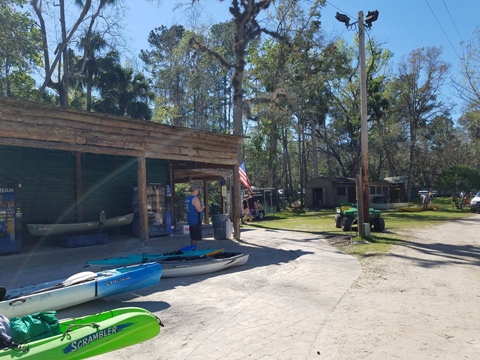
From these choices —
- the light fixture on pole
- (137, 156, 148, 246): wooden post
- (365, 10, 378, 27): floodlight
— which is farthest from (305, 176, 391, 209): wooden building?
(137, 156, 148, 246): wooden post

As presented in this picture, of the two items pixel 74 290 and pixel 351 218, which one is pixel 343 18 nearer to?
pixel 351 218

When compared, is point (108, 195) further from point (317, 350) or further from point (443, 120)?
point (443, 120)

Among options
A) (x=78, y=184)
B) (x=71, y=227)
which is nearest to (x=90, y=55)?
(x=78, y=184)

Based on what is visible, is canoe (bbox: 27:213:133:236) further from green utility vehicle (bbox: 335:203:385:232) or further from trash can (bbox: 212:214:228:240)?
green utility vehicle (bbox: 335:203:385:232)

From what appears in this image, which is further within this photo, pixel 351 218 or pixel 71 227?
pixel 351 218

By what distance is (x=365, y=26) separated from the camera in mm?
15727

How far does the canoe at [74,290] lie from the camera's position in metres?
5.43

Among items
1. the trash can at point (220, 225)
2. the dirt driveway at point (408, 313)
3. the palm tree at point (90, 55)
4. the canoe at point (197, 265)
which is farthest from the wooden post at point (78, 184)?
the palm tree at point (90, 55)

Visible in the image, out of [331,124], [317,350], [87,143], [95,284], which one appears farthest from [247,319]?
[331,124]

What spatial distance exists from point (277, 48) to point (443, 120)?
87.6 ft

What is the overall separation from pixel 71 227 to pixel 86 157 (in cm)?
288

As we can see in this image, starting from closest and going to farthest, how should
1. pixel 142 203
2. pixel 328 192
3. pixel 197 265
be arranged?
pixel 197 265
pixel 142 203
pixel 328 192

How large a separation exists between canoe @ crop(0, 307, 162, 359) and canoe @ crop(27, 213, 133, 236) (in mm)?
8879

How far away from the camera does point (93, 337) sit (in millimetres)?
4082
